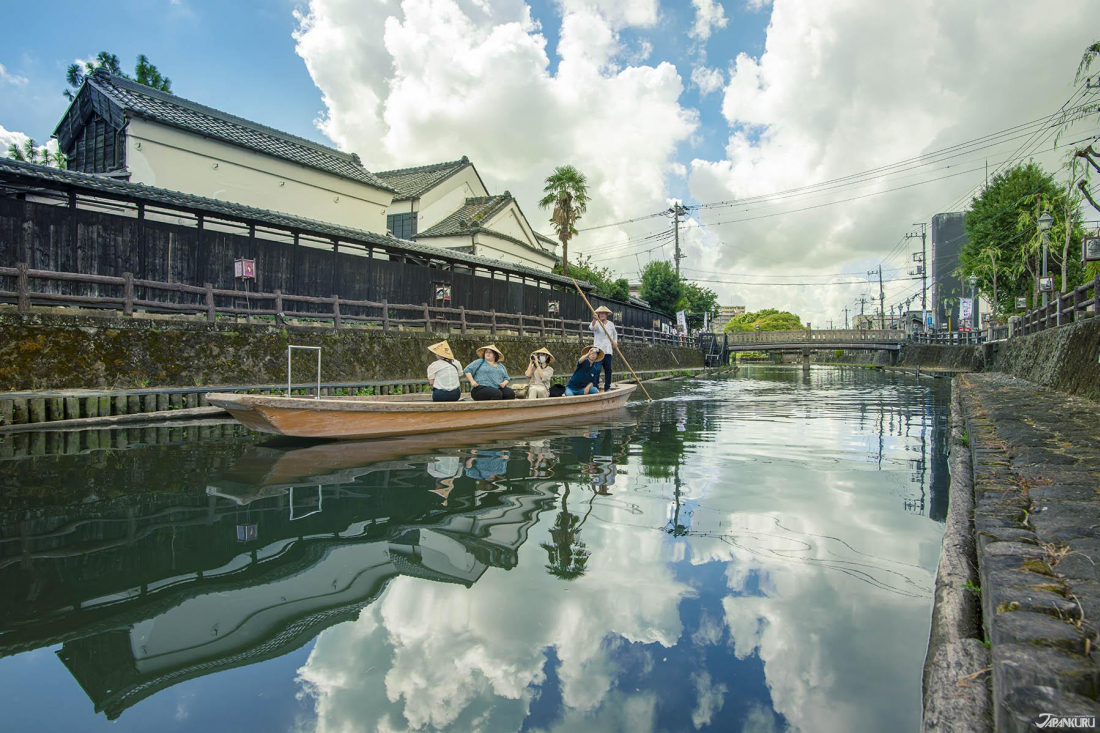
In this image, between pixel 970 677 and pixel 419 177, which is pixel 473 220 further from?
pixel 970 677

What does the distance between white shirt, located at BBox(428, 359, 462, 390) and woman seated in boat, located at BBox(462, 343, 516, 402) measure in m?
0.29

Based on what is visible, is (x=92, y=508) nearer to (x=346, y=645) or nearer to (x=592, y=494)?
(x=346, y=645)

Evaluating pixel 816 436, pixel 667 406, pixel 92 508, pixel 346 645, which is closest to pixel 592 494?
pixel 346 645

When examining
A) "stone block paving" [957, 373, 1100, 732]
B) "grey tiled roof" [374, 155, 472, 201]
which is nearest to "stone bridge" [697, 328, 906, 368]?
"grey tiled roof" [374, 155, 472, 201]

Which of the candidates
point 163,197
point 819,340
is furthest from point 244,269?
point 819,340

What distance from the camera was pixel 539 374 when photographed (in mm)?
10688

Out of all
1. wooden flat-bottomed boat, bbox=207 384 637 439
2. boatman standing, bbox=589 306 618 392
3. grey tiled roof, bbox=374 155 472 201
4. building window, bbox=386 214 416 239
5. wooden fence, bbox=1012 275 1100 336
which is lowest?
wooden flat-bottomed boat, bbox=207 384 637 439

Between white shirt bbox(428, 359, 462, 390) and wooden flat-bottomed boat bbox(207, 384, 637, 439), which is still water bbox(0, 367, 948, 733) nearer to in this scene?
wooden flat-bottomed boat bbox(207, 384, 637, 439)

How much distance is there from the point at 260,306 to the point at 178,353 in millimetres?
3319

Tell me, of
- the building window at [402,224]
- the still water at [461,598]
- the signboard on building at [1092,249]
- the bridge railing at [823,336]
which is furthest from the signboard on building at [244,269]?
the bridge railing at [823,336]

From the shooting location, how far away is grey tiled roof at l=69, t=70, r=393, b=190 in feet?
53.4

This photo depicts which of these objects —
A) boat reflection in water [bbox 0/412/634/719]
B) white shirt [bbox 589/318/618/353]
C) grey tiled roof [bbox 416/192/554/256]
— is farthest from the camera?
grey tiled roof [bbox 416/192/554/256]

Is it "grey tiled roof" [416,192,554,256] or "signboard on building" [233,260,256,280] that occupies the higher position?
"grey tiled roof" [416,192,554,256]

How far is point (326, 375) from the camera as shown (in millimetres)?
13234
